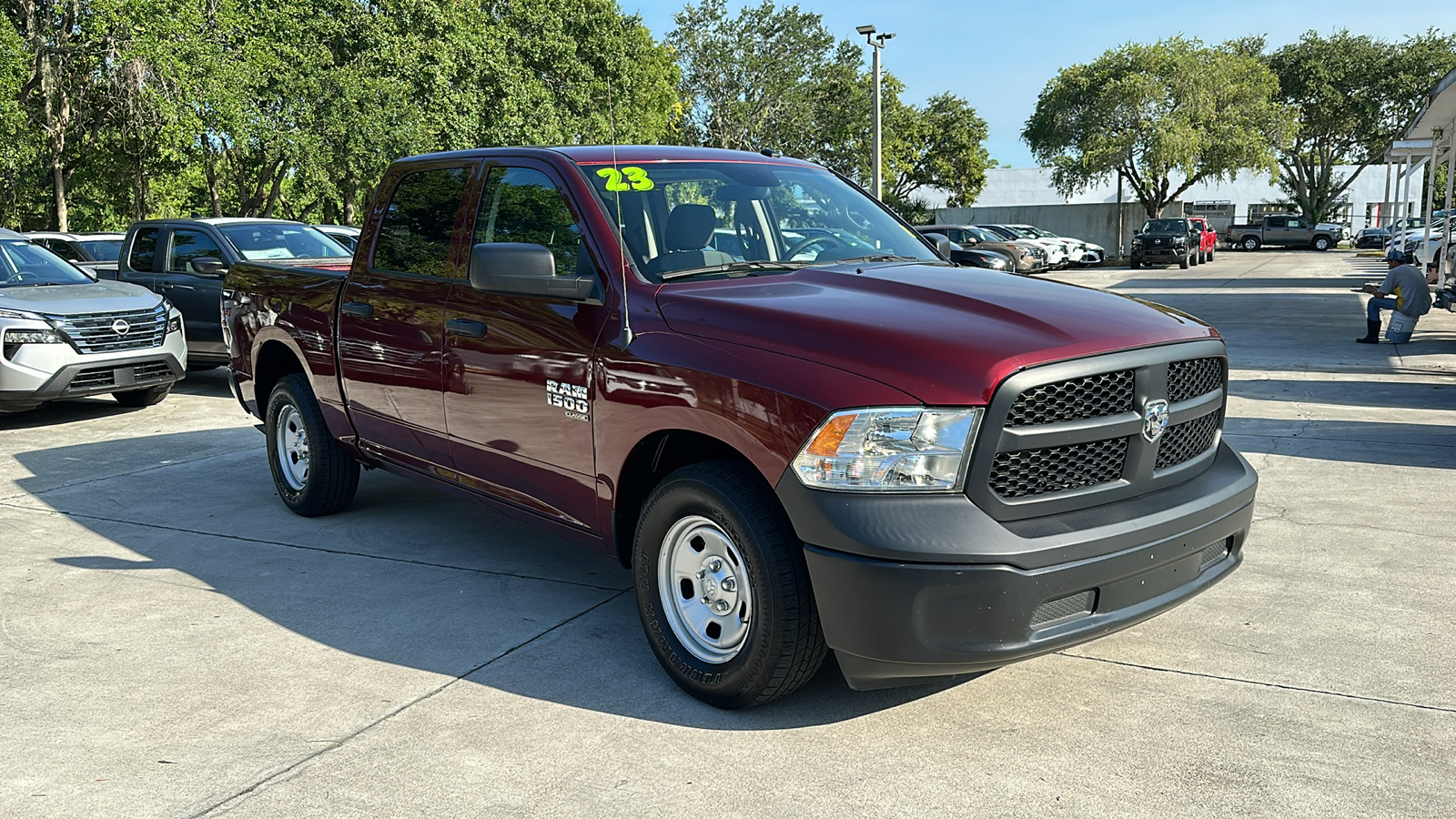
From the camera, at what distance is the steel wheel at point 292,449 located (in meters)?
6.45

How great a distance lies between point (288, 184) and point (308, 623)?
3750cm

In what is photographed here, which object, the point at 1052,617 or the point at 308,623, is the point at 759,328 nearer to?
the point at 1052,617

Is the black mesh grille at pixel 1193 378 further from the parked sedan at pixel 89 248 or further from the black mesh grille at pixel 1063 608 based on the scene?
the parked sedan at pixel 89 248

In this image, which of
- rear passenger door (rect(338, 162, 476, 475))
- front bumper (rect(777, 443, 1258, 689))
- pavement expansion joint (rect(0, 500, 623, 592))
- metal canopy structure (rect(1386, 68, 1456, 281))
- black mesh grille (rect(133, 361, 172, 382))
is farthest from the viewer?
metal canopy structure (rect(1386, 68, 1456, 281))

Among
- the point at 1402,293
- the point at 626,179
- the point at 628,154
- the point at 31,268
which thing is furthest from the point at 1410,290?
the point at 31,268

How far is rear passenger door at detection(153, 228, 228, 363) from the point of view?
1180 centimetres

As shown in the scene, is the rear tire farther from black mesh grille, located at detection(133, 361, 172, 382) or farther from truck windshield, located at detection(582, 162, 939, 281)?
truck windshield, located at detection(582, 162, 939, 281)

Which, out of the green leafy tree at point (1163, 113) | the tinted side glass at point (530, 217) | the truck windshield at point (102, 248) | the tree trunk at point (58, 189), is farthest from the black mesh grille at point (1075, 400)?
the green leafy tree at point (1163, 113)

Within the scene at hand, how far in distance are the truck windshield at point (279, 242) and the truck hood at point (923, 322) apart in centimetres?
879

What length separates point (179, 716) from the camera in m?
3.85

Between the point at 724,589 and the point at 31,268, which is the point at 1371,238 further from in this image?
the point at 724,589

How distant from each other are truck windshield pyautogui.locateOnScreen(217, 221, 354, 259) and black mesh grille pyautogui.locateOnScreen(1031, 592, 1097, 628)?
991 centimetres

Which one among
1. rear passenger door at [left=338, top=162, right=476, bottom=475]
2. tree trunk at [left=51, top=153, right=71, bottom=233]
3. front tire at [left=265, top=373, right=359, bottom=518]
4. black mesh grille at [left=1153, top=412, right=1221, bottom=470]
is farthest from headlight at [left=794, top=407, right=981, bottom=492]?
tree trunk at [left=51, top=153, right=71, bottom=233]

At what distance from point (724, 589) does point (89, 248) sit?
50.9ft
